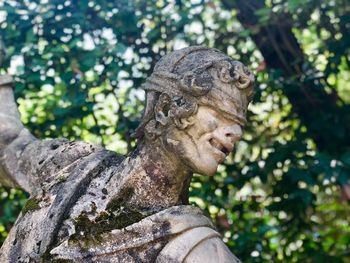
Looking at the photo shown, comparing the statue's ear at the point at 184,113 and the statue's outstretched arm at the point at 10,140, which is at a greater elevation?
the statue's ear at the point at 184,113

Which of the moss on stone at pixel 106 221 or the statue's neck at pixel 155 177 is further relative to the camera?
the statue's neck at pixel 155 177

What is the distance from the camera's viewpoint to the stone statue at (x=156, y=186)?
114 inches

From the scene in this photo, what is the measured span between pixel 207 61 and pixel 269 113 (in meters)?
3.75

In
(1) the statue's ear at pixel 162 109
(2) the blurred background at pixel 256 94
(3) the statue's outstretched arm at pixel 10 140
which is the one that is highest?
(1) the statue's ear at pixel 162 109

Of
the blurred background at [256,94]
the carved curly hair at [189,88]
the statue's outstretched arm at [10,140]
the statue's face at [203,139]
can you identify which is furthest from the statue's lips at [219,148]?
the blurred background at [256,94]

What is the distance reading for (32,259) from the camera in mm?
2953

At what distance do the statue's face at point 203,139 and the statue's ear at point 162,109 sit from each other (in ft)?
0.20

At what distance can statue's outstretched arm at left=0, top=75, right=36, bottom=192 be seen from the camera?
11.6 feet

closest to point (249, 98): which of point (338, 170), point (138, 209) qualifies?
point (138, 209)

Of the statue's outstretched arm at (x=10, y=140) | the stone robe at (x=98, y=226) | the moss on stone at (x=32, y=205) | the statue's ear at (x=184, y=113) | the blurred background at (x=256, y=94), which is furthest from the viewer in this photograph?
the blurred background at (x=256, y=94)

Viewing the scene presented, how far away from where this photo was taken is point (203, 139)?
3049 millimetres

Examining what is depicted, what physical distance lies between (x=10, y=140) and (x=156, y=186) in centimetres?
87

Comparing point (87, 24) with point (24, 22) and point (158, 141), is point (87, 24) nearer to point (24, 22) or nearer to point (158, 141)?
point (24, 22)

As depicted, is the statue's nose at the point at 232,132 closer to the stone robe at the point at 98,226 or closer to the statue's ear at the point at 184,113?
the statue's ear at the point at 184,113
